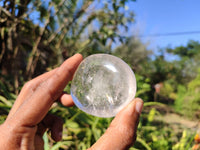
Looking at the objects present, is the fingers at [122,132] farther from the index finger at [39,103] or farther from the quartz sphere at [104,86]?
the index finger at [39,103]

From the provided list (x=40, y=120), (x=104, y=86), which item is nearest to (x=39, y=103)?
(x=40, y=120)

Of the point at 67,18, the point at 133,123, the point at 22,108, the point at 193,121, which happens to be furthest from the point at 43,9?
the point at 193,121

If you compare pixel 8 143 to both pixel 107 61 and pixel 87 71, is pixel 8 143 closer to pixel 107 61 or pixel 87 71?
pixel 87 71

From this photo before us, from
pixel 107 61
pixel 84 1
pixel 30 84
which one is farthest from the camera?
pixel 84 1

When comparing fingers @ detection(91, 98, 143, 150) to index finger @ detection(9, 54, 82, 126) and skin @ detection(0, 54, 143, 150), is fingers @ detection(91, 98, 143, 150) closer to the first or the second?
skin @ detection(0, 54, 143, 150)

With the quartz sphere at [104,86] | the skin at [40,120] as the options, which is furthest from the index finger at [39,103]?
the quartz sphere at [104,86]
